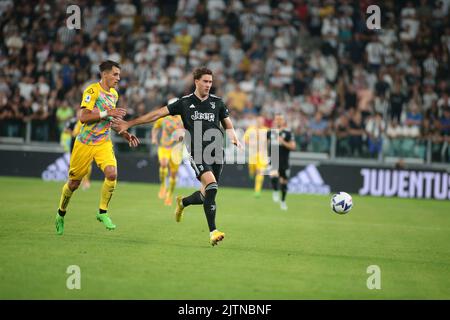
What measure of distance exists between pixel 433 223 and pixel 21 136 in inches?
608

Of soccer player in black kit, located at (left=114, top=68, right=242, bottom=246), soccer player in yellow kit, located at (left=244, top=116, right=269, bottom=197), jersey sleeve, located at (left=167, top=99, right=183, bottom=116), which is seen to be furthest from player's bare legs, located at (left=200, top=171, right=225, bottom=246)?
soccer player in yellow kit, located at (left=244, top=116, right=269, bottom=197)

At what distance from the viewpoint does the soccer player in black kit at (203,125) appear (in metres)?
10.7

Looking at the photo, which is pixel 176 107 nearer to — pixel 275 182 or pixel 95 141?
pixel 95 141

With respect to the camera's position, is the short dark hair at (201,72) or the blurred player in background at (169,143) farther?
the blurred player in background at (169,143)

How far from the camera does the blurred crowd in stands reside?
24281 millimetres

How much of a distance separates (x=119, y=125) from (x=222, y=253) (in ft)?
8.57

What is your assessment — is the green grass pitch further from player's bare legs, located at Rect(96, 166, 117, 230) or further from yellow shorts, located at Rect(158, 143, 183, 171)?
yellow shorts, located at Rect(158, 143, 183, 171)

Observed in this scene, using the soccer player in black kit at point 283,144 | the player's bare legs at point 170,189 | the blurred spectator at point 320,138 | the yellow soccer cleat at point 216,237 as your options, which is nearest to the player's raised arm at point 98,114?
the yellow soccer cleat at point 216,237

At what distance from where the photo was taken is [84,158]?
11.5m

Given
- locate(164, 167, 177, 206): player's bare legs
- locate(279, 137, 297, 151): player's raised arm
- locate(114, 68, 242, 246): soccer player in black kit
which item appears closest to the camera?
locate(114, 68, 242, 246): soccer player in black kit

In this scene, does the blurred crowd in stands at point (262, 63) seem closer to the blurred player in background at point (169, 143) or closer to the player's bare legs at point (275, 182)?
the player's bare legs at point (275, 182)

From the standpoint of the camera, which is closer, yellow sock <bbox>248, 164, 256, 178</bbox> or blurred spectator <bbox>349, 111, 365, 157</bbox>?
blurred spectator <bbox>349, 111, 365, 157</bbox>

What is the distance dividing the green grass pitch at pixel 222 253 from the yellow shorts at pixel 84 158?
3.32ft

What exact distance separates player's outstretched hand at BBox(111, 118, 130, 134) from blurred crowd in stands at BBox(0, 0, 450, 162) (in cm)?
1333
